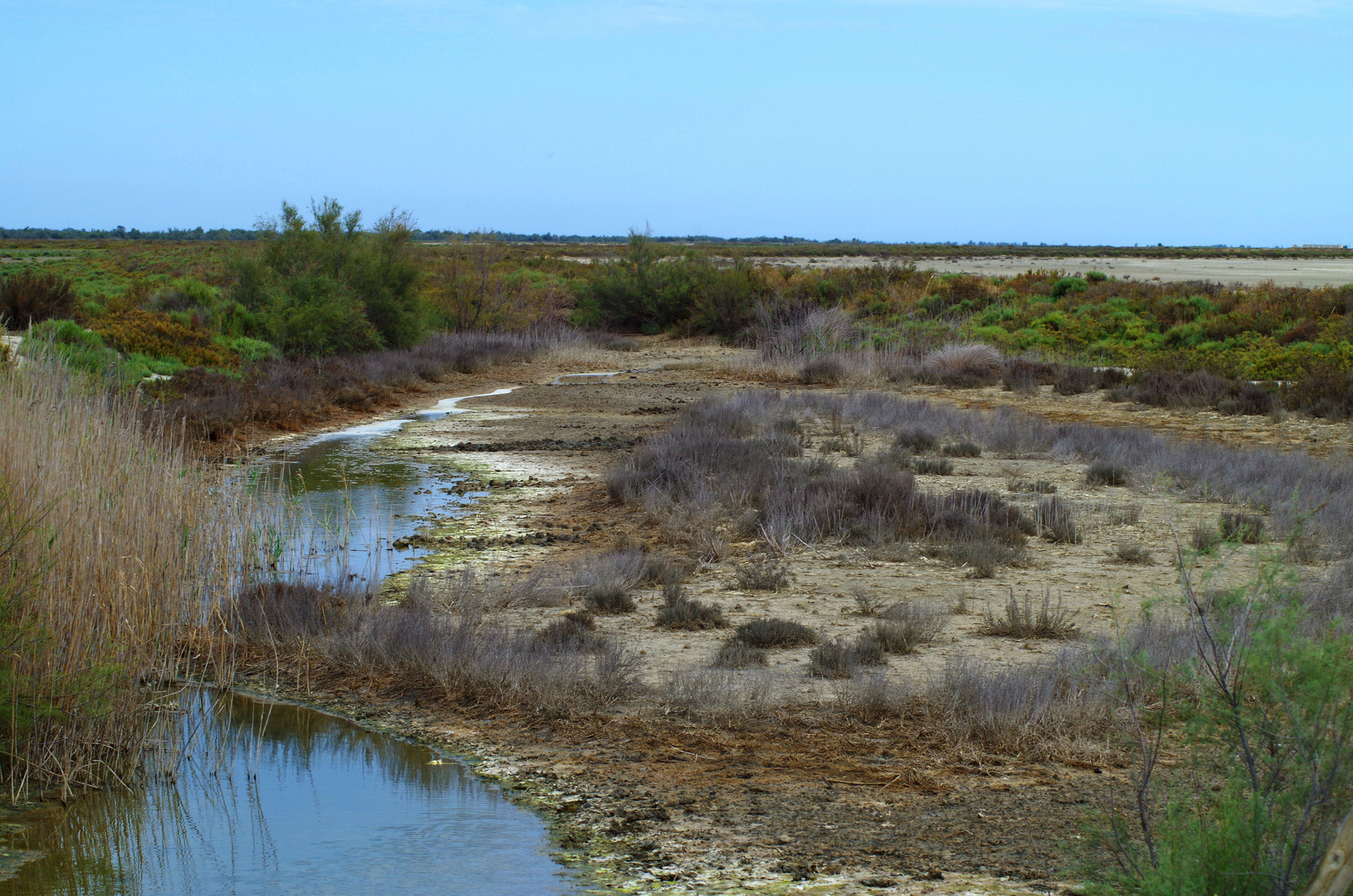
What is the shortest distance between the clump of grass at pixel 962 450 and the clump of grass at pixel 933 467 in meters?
1.14

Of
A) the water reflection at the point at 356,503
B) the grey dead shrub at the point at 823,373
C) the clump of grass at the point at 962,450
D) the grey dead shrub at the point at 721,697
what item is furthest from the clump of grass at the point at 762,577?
the grey dead shrub at the point at 823,373

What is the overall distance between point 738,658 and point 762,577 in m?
1.99

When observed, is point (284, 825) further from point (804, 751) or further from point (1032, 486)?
point (1032, 486)

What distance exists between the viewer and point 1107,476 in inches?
510

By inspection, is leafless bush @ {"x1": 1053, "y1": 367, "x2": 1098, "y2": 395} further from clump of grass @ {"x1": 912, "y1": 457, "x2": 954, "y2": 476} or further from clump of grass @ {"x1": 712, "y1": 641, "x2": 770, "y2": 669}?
clump of grass @ {"x1": 712, "y1": 641, "x2": 770, "y2": 669}

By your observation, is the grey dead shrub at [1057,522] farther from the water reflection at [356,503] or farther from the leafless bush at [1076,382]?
→ the leafless bush at [1076,382]

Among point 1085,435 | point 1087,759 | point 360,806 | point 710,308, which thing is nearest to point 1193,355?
point 1085,435

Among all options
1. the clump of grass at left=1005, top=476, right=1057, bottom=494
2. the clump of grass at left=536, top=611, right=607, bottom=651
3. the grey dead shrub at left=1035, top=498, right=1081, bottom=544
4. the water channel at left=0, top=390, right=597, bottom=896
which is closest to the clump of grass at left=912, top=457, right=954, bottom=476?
the clump of grass at left=1005, top=476, right=1057, bottom=494

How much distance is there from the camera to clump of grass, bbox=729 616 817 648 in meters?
7.22

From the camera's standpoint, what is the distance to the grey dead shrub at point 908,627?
7.06m

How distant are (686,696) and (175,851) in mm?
2597

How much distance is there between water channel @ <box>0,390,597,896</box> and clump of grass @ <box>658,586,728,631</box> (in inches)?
86.8

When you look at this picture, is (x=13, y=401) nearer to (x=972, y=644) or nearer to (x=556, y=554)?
(x=556, y=554)

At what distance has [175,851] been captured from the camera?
15.9 ft
